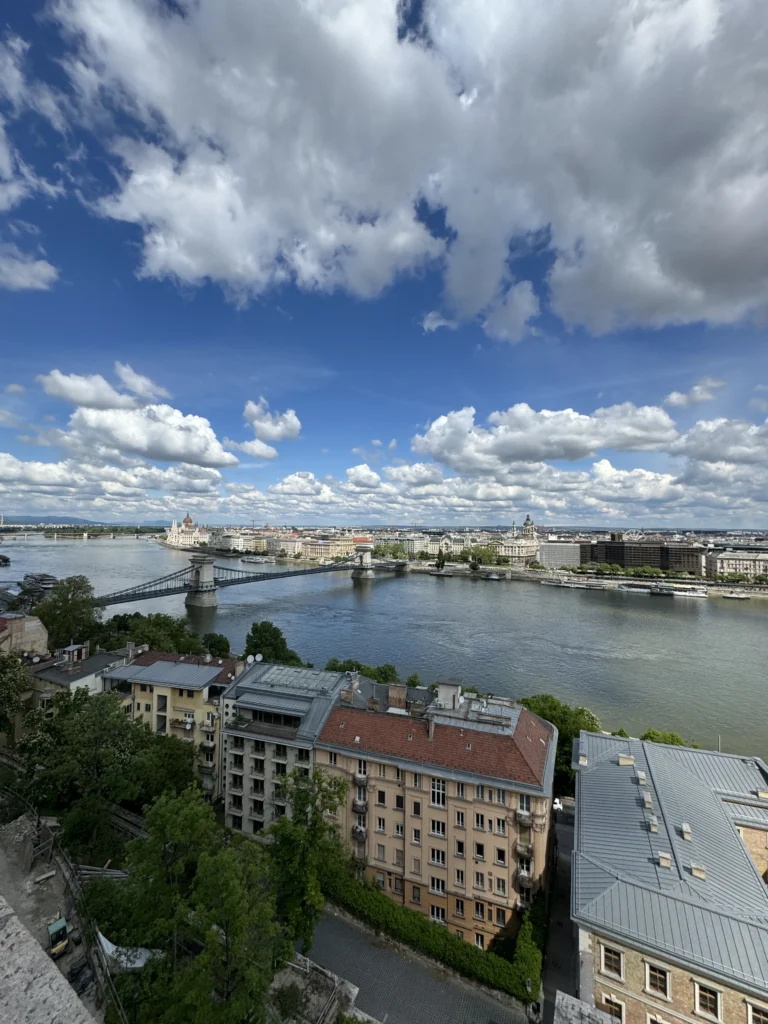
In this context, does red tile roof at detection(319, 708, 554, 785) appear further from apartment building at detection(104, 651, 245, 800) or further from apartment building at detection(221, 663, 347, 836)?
apartment building at detection(104, 651, 245, 800)

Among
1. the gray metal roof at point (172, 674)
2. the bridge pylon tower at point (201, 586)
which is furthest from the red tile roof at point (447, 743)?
the bridge pylon tower at point (201, 586)

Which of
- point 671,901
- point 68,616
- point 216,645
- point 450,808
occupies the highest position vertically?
point 68,616

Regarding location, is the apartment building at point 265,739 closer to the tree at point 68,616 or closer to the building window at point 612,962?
the building window at point 612,962

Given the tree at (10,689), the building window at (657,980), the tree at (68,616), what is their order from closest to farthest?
the building window at (657,980) → the tree at (10,689) → the tree at (68,616)

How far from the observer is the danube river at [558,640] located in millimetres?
27922

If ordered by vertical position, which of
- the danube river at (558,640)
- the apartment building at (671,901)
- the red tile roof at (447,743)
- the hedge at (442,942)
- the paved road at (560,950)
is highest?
the red tile roof at (447,743)

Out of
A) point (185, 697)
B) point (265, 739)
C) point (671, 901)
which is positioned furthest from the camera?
point (185, 697)

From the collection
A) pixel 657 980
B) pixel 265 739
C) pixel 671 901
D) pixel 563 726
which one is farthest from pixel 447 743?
pixel 563 726

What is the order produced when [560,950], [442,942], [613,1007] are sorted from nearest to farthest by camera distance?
[613,1007] < [442,942] < [560,950]

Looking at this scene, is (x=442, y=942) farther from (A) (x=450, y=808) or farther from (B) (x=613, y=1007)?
(B) (x=613, y=1007)

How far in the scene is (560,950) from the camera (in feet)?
35.7

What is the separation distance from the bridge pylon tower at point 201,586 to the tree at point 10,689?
143 feet

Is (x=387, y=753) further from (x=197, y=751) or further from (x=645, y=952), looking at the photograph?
(x=197, y=751)

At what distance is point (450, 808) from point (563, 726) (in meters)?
8.92
